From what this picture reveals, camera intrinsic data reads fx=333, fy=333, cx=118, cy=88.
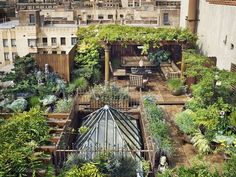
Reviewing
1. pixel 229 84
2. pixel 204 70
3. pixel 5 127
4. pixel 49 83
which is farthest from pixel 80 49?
pixel 5 127

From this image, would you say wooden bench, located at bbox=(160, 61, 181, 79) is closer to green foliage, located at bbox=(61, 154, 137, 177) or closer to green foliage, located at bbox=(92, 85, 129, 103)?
green foliage, located at bbox=(92, 85, 129, 103)

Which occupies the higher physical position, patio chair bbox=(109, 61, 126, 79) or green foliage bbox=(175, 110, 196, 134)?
patio chair bbox=(109, 61, 126, 79)

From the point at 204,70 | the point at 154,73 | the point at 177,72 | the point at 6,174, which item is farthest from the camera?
the point at 154,73

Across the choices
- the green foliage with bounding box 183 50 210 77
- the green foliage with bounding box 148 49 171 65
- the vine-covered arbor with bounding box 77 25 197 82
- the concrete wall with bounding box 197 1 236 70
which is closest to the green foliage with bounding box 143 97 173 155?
the green foliage with bounding box 183 50 210 77

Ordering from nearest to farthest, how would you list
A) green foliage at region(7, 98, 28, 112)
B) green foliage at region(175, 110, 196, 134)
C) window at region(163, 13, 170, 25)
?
green foliage at region(175, 110, 196, 134) → green foliage at region(7, 98, 28, 112) → window at region(163, 13, 170, 25)

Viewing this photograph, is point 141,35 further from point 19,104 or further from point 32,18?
point 32,18

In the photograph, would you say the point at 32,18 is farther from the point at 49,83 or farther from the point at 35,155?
the point at 35,155
